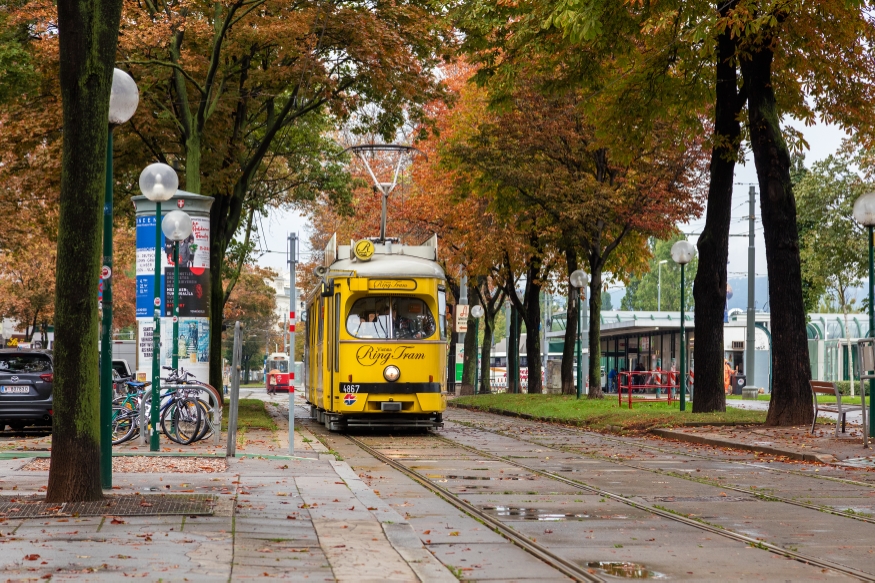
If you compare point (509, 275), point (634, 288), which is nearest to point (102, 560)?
point (509, 275)

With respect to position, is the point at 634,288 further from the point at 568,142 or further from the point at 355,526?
the point at 355,526

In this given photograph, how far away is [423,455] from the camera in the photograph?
18.2m

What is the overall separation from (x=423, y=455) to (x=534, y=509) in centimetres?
712

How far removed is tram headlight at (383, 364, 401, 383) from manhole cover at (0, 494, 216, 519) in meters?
12.2

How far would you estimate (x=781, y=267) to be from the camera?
2172 cm

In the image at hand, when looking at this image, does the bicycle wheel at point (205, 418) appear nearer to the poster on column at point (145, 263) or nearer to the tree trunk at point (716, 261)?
the poster on column at point (145, 263)

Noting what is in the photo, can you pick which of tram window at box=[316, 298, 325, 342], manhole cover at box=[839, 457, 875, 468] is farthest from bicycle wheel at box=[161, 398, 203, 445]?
manhole cover at box=[839, 457, 875, 468]

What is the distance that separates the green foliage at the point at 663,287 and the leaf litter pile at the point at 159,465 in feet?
341

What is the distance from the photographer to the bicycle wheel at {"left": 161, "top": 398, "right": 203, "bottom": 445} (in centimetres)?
1839

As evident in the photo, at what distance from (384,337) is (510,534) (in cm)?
1385

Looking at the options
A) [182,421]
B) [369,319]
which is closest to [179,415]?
[182,421]

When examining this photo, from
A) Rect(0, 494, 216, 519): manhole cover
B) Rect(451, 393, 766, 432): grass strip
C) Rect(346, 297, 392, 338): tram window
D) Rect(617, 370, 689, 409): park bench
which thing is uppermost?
Rect(346, 297, 392, 338): tram window

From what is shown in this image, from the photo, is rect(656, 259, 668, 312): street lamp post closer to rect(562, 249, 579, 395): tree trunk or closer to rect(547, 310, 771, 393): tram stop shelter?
Result: rect(547, 310, 771, 393): tram stop shelter

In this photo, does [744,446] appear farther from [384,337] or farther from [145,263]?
[145,263]
